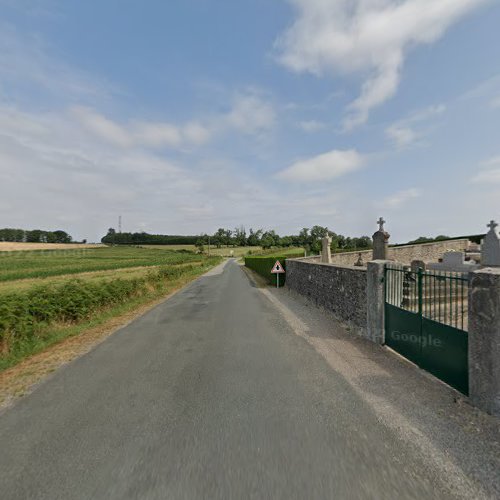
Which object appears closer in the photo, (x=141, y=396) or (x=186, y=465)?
(x=186, y=465)

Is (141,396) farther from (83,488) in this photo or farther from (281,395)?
(281,395)

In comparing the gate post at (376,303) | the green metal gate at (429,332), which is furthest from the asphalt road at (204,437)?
the gate post at (376,303)

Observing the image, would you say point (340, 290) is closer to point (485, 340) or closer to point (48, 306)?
point (485, 340)

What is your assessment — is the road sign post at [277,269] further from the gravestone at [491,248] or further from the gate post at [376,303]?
the gate post at [376,303]

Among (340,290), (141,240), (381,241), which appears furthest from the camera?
(141,240)

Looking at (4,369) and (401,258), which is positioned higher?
(401,258)

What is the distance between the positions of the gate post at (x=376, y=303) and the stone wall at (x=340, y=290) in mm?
382

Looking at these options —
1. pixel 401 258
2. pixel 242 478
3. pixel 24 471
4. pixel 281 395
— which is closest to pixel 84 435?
pixel 24 471

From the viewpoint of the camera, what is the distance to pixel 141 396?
3.73 m

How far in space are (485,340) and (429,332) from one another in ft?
3.57

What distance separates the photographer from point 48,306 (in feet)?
23.2

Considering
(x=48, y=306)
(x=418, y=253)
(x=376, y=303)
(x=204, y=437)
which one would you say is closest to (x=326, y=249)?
(x=418, y=253)

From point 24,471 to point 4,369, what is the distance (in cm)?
350

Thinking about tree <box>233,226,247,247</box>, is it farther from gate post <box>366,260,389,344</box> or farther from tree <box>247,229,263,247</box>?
gate post <box>366,260,389,344</box>
